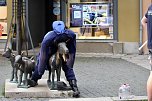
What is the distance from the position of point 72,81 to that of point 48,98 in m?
0.57

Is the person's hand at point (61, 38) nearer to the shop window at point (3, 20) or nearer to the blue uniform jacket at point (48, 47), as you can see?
the blue uniform jacket at point (48, 47)

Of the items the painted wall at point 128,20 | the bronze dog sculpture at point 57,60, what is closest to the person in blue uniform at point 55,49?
the bronze dog sculpture at point 57,60

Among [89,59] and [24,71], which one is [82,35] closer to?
[89,59]

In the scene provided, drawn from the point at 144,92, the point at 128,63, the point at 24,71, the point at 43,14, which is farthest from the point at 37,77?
the point at 43,14

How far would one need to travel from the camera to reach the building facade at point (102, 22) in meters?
15.6

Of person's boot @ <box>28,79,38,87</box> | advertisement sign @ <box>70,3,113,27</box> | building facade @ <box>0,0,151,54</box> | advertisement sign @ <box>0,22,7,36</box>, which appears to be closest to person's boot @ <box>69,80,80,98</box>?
person's boot @ <box>28,79,38,87</box>

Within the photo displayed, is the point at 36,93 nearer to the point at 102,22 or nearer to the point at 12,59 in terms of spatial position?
the point at 12,59

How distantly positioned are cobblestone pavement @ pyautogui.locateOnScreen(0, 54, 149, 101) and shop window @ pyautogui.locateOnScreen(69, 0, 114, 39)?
1.06 metres

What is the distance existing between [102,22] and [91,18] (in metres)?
0.43

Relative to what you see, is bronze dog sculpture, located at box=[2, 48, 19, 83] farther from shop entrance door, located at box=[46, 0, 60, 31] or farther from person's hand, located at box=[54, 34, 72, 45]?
shop entrance door, located at box=[46, 0, 60, 31]

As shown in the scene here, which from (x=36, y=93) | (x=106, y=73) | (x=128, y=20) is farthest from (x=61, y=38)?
(x=128, y=20)

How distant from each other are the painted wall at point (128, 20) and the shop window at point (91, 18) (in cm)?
42

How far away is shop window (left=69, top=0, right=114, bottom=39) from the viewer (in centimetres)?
1595

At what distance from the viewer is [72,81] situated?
27.0 feet
